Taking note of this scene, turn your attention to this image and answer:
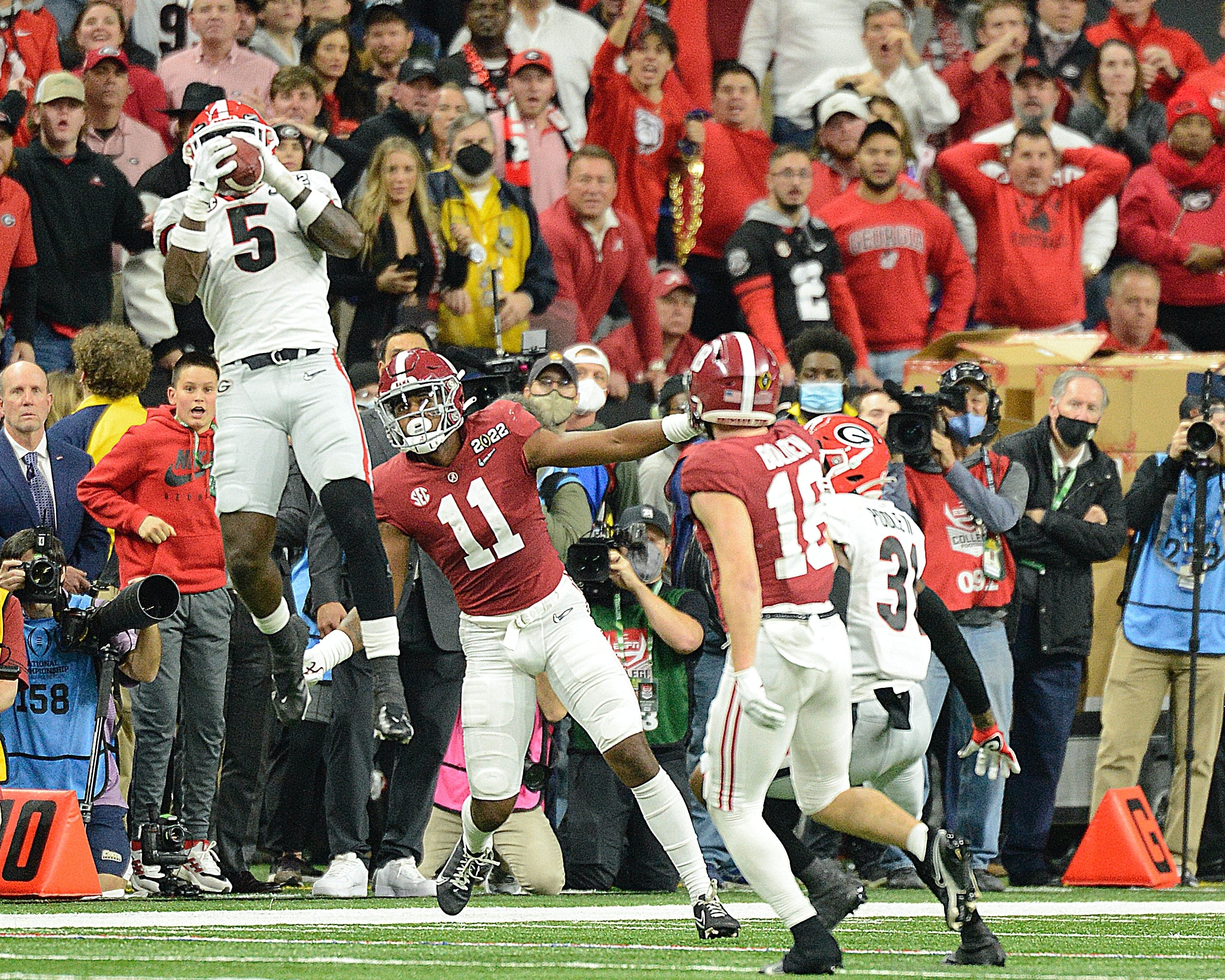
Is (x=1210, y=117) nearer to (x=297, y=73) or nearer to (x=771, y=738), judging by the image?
(x=297, y=73)

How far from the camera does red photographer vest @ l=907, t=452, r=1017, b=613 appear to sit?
9281mm

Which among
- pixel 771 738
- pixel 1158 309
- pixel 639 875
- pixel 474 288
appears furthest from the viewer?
pixel 1158 309

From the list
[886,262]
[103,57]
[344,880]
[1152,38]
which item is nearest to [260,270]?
[344,880]

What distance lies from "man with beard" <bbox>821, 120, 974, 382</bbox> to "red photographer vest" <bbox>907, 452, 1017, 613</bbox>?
1928 millimetres

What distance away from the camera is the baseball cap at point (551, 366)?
29.6ft

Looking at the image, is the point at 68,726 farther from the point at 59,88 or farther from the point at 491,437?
the point at 59,88

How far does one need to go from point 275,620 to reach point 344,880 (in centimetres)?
143

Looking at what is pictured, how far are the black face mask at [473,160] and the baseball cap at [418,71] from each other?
2.43ft

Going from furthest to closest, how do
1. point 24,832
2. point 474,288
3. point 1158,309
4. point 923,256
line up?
point 1158,309
point 923,256
point 474,288
point 24,832

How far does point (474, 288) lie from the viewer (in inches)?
400

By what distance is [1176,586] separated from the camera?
9.72 metres

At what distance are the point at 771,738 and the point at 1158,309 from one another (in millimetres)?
7304

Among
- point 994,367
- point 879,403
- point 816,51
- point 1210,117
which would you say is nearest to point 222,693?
point 879,403

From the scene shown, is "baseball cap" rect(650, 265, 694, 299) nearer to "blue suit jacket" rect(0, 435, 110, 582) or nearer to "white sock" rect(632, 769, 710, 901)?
"blue suit jacket" rect(0, 435, 110, 582)
